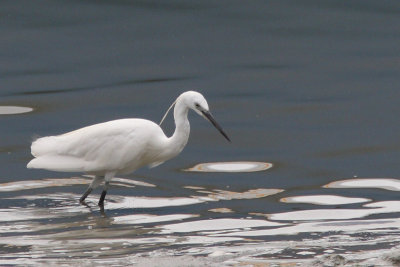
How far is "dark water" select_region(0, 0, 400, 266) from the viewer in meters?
6.51

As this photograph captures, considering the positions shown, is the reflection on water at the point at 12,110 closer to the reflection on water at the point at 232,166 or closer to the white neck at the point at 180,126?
the reflection on water at the point at 232,166

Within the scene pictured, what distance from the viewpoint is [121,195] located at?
8.24 meters

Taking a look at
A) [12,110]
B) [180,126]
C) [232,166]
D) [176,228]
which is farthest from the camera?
[12,110]

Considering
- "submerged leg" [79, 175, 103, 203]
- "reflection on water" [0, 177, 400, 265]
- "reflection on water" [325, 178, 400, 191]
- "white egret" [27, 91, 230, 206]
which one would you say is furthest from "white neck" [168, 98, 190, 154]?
"reflection on water" [325, 178, 400, 191]

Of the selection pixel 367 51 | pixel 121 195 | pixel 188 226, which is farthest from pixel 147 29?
pixel 188 226

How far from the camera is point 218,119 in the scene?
9945 millimetres

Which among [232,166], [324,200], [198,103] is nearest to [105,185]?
[198,103]

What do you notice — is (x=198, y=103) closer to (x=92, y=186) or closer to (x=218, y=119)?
(x=92, y=186)

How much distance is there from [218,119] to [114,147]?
225 centimetres

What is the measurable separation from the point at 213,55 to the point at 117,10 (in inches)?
55.3

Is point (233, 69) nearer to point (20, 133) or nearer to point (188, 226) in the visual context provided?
point (20, 133)

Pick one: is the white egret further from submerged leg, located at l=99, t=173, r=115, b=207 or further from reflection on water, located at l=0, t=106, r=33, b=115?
reflection on water, located at l=0, t=106, r=33, b=115

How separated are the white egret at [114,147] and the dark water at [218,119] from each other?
0.27m

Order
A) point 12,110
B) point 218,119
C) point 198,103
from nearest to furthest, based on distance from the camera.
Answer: point 198,103 < point 218,119 < point 12,110
